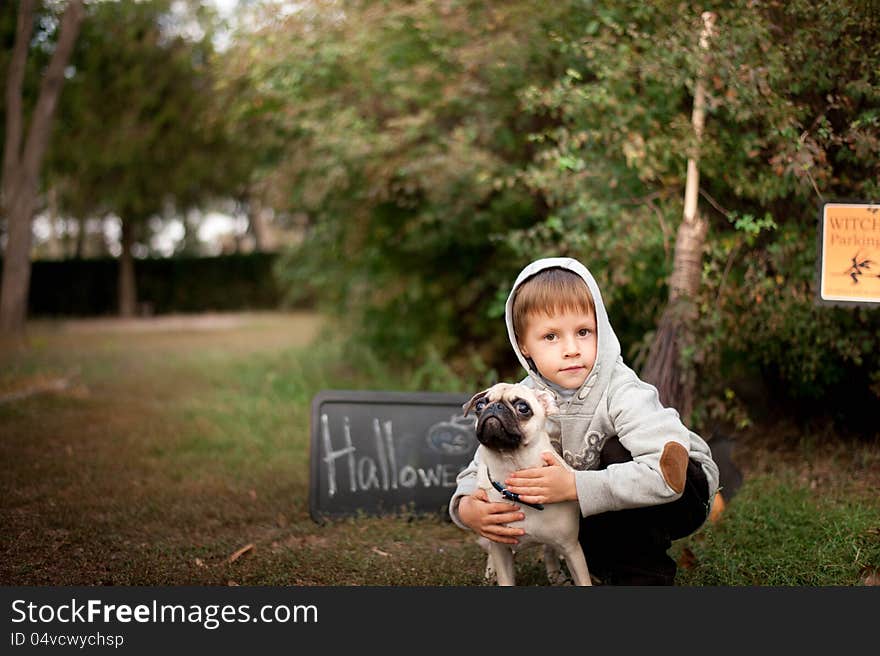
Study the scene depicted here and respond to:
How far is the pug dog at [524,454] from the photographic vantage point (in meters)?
2.51

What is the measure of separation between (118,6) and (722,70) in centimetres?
1776

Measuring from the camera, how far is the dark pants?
8.80 ft

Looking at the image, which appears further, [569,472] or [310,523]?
[310,523]

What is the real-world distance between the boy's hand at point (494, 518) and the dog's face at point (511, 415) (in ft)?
0.65

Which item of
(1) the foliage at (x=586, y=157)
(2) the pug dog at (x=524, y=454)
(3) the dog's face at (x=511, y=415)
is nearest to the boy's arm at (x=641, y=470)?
(2) the pug dog at (x=524, y=454)

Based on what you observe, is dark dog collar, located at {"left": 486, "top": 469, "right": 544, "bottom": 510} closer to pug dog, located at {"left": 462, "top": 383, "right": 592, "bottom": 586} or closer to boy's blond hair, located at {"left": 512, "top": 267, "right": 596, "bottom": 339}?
pug dog, located at {"left": 462, "top": 383, "right": 592, "bottom": 586}

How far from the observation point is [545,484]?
2549mm

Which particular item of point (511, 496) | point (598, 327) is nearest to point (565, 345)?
point (598, 327)

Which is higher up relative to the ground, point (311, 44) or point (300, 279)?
point (311, 44)

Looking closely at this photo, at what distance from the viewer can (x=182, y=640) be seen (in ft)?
8.27

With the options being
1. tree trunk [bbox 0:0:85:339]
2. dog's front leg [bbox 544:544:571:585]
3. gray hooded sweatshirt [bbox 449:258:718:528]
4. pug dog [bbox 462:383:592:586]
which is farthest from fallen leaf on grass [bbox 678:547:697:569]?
tree trunk [bbox 0:0:85:339]

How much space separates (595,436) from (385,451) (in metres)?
1.71

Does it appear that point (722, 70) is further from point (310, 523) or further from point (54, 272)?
point (54, 272)

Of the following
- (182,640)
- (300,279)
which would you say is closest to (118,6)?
(300,279)
